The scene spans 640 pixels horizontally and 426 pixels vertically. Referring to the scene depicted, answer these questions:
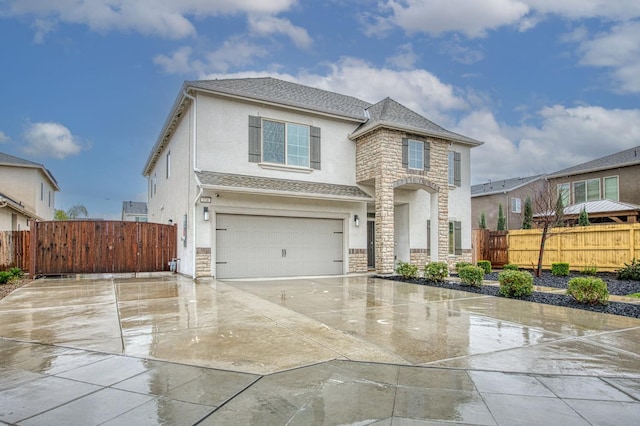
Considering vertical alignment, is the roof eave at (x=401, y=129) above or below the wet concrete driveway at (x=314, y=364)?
above

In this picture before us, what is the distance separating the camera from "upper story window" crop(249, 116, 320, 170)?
40.6ft

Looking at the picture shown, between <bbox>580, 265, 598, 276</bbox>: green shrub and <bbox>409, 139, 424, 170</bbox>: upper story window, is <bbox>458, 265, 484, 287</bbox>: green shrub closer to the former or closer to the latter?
<bbox>409, 139, 424, 170</bbox>: upper story window

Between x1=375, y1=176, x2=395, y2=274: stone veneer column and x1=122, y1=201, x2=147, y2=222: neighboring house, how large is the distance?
115ft

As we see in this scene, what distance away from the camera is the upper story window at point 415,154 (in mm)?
13555

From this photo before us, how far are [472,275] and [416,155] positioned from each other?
5448 mm

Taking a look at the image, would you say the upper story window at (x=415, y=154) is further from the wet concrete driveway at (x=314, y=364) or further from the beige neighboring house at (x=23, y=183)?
the beige neighboring house at (x=23, y=183)

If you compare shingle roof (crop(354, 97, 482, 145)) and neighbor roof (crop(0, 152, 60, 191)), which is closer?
shingle roof (crop(354, 97, 482, 145))

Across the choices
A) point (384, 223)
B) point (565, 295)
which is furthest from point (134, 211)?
point (565, 295)

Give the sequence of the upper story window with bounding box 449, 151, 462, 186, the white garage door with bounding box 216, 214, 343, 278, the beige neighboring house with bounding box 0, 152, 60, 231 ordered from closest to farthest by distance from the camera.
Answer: the white garage door with bounding box 216, 214, 343, 278
the upper story window with bounding box 449, 151, 462, 186
the beige neighboring house with bounding box 0, 152, 60, 231

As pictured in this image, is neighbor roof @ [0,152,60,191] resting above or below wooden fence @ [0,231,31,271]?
above

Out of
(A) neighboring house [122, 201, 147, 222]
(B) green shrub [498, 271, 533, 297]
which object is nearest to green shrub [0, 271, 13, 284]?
(B) green shrub [498, 271, 533, 297]

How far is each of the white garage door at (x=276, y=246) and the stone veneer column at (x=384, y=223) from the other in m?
1.64

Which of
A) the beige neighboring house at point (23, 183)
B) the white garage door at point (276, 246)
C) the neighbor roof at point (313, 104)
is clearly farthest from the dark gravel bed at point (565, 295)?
the beige neighboring house at point (23, 183)

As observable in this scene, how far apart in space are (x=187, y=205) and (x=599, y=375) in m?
11.3
